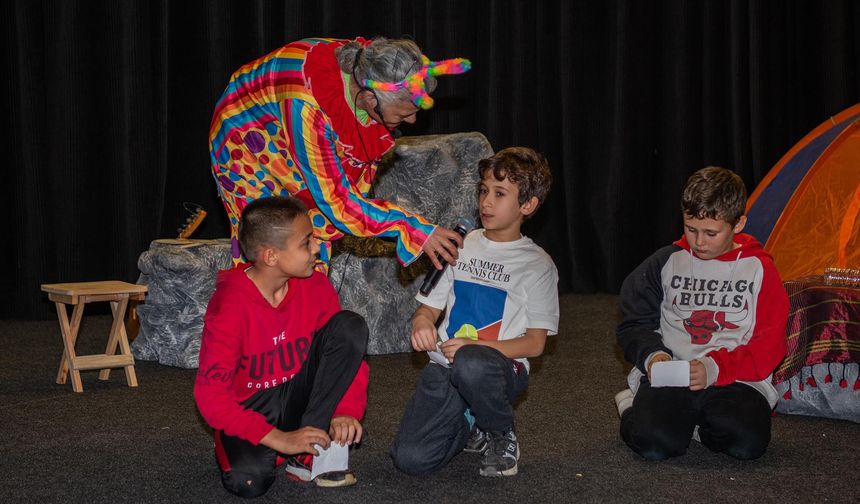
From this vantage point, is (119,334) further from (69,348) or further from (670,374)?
(670,374)

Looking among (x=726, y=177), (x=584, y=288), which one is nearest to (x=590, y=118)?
(x=584, y=288)

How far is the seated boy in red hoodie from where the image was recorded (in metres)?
2.04

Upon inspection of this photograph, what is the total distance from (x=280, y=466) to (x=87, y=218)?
2526mm

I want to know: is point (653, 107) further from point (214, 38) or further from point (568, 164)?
point (214, 38)

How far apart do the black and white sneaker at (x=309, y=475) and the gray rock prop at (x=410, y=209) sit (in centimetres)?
151

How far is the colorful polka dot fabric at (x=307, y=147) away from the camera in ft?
7.37

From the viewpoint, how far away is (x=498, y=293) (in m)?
2.35

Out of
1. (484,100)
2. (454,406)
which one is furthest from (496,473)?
Answer: (484,100)

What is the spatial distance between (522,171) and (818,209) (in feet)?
4.84

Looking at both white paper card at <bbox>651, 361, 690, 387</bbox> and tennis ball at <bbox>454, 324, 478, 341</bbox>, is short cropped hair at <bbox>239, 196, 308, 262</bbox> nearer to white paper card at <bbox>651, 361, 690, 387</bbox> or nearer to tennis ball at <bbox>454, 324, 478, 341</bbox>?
tennis ball at <bbox>454, 324, 478, 341</bbox>

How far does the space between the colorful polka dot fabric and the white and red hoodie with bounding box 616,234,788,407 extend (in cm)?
74

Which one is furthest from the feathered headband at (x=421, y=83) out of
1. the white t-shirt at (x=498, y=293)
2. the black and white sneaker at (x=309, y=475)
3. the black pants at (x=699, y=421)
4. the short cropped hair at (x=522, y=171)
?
the black pants at (x=699, y=421)

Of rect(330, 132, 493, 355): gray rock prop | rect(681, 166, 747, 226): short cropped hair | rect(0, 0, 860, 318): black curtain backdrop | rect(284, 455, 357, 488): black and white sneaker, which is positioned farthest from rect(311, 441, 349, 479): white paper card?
rect(0, 0, 860, 318): black curtain backdrop

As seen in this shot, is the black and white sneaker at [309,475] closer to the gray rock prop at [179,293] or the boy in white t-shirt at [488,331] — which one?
the boy in white t-shirt at [488,331]
